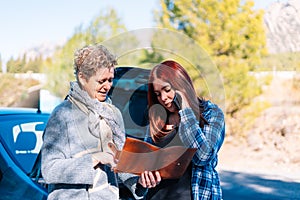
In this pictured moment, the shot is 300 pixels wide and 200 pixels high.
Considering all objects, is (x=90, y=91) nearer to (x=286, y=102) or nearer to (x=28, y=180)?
(x=28, y=180)

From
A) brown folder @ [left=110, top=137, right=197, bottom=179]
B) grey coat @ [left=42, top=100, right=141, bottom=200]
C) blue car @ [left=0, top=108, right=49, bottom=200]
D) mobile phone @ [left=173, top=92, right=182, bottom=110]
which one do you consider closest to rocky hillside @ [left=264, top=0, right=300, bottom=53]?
blue car @ [left=0, top=108, right=49, bottom=200]

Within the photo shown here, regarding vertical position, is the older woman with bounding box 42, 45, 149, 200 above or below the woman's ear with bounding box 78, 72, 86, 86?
below

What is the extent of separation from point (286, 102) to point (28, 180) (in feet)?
50.5

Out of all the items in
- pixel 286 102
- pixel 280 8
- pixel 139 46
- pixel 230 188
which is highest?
pixel 280 8

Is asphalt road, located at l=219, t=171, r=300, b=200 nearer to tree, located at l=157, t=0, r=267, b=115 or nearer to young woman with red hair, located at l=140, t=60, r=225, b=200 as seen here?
tree, located at l=157, t=0, r=267, b=115

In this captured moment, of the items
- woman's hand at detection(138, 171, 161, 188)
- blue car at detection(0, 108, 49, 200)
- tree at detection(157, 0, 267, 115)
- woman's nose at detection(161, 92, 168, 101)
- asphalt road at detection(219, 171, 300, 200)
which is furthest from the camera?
tree at detection(157, 0, 267, 115)

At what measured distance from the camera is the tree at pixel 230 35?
39.8ft

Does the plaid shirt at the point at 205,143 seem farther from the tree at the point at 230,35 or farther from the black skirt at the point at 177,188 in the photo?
the tree at the point at 230,35

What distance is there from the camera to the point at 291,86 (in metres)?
18.8

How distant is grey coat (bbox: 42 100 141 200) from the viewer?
236cm

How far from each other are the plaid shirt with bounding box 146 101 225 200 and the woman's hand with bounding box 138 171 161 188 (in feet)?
0.72

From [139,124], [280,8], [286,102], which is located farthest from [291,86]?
[139,124]

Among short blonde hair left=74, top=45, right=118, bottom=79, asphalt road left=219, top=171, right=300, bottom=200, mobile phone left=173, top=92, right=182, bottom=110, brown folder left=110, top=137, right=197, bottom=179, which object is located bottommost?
asphalt road left=219, top=171, right=300, bottom=200

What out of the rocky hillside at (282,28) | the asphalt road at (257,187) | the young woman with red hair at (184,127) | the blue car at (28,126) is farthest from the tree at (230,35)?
the young woman with red hair at (184,127)
